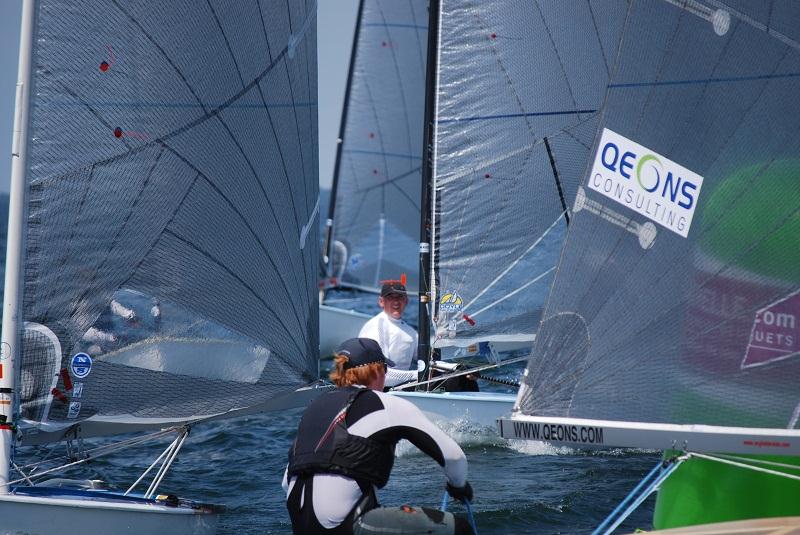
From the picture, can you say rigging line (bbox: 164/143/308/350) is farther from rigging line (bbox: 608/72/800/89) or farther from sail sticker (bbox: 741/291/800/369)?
sail sticker (bbox: 741/291/800/369)

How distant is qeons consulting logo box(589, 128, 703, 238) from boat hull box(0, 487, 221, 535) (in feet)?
7.48

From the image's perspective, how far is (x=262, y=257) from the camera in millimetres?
5918

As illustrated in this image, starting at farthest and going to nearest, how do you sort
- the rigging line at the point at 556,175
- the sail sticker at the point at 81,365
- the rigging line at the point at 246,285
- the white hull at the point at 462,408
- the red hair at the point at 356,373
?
the rigging line at the point at 556,175
the white hull at the point at 462,408
the rigging line at the point at 246,285
the sail sticker at the point at 81,365
the red hair at the point at 356,373

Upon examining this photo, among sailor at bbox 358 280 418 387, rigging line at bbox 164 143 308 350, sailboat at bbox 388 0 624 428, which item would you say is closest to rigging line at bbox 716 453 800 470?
rigging line at bbox 164 143 308 350

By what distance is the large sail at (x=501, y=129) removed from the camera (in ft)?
30.7

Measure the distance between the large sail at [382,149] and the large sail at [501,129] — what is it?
22.6ft

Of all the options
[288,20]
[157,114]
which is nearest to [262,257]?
[157,114]

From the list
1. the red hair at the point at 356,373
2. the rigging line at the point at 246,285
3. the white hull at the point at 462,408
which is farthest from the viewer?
the white hull at the point at 462,408

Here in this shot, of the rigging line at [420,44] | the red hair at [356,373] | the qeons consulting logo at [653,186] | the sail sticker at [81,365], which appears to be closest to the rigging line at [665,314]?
the qeons consulting logo at [653,186]

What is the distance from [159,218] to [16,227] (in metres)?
0.73

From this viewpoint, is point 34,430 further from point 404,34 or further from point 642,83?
point 404,34

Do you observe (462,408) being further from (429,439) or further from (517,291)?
(429,439)

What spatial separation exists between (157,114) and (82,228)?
0.66m

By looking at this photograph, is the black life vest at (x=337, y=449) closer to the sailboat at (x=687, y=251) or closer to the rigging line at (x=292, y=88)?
the sailboat at (x=687, y=251)
